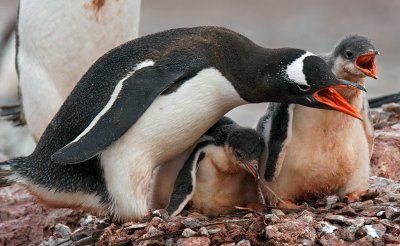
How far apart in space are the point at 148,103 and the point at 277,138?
2.29 feet

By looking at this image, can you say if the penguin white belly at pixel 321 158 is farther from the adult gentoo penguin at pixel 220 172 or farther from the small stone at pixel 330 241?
the small stone at pixel 330 241

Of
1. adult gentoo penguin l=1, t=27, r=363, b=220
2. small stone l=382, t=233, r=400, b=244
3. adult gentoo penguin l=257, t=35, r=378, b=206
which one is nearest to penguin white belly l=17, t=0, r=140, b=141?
adult gentoo penguin l=1, t=27, r=363, b=220

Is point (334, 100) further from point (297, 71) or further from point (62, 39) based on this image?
point (62, 39)

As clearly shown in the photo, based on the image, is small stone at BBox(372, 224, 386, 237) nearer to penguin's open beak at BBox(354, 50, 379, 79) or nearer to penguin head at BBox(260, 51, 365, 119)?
penguin head at BBox(260, 51, 365, 119)

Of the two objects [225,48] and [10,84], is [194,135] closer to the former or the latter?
[225,48]

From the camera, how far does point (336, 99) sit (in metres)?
4.62

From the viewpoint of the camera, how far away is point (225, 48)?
187 inches

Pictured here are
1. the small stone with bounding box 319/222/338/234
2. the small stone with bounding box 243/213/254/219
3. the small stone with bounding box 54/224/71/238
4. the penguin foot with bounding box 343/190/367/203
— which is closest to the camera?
the small stone with bounding box 319/222/338/234

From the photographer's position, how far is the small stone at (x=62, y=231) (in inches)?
210

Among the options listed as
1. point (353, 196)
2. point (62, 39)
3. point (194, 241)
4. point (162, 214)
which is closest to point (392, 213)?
point (353, 196)

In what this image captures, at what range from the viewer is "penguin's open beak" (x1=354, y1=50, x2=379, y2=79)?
4675 millimetres

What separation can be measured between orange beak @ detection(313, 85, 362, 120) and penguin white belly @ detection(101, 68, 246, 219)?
1.20ft

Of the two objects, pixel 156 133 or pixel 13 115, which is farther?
pixel 13 115

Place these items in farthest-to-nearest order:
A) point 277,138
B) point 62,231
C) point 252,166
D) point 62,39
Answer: point 62,39 < point 62,231 < point 277,138 < point 252,166
